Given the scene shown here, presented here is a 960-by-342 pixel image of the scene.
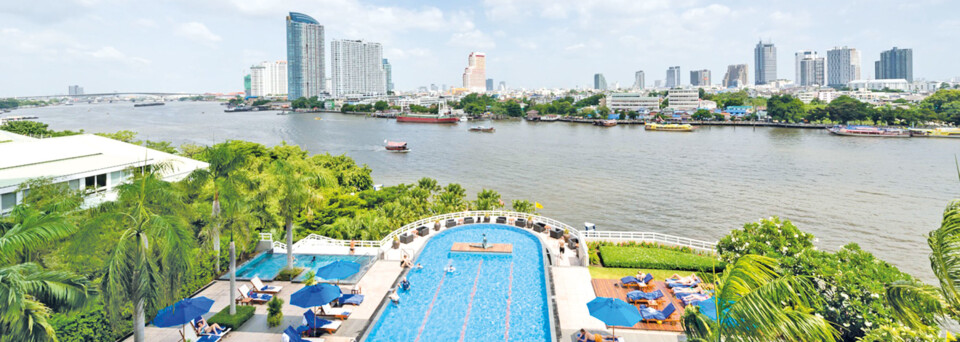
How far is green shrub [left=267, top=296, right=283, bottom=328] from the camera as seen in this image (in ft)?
47.4

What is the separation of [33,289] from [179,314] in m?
6.76

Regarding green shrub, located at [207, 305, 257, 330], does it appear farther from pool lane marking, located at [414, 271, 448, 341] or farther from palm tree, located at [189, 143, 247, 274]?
pool lane marking, located at [414, 271, 448, 341]

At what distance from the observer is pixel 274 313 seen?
14.6m

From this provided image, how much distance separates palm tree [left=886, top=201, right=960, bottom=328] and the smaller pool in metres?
15.6

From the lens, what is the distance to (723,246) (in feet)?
55.8

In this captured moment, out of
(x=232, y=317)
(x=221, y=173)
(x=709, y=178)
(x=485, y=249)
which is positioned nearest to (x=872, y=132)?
(x=709, y=178)

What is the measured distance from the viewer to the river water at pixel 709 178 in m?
33.8

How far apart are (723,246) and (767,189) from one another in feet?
108

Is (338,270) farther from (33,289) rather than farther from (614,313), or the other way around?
(33,289)

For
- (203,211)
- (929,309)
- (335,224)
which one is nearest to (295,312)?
(203,211)

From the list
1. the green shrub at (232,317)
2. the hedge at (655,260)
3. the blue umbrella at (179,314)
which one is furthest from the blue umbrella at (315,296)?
the hedge at (655,260)

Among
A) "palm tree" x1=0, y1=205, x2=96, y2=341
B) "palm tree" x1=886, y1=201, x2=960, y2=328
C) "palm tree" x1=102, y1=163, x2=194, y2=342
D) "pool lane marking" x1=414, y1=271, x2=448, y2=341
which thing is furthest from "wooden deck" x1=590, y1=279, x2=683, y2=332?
"palm tree" x1=0, y1=205, x2=96, y2=341

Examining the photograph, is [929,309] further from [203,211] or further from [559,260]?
[203,211]

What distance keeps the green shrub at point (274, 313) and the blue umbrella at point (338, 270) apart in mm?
1543
